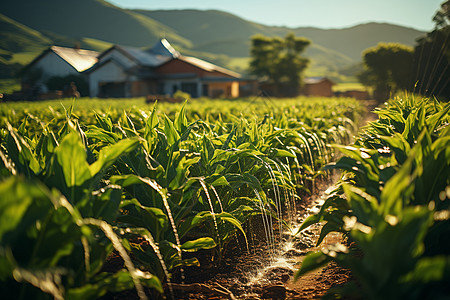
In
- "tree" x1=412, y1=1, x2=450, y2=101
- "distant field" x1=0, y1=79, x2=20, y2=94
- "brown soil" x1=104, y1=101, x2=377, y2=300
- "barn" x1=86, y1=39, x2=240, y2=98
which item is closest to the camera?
"brown soil" x1=104, y1=101, x2=377, y2=300

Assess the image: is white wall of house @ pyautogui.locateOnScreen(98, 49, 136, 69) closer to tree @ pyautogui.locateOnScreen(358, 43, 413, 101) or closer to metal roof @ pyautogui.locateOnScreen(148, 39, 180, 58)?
metal roof @ pyautogui.locateOnScreen(148, 39, 180, 58)

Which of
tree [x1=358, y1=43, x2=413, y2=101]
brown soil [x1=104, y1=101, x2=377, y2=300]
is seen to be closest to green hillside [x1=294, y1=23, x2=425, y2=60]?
tree [x1=358, y1=43, x2=413, y2=101]

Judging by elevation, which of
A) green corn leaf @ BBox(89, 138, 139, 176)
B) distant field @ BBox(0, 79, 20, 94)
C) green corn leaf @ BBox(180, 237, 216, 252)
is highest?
distant field @ BBox(0, 79, 20, 94)

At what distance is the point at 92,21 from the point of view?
178 metres

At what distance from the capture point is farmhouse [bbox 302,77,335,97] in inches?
2028

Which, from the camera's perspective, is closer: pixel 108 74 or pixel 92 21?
pixel 108 74

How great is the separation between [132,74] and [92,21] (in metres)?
166

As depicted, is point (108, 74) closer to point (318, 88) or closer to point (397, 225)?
point (318, 88)

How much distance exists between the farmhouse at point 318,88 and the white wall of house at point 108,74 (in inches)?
1074

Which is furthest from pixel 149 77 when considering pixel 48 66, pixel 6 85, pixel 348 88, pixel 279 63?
pixel 348 88

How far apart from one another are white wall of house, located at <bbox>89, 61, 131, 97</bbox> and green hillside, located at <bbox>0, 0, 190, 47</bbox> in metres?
133

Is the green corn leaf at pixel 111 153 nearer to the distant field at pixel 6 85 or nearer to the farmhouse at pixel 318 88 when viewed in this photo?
the distant field at pixel 6 85

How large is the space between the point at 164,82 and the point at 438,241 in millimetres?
37487

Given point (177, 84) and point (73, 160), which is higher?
point (177, 84)
